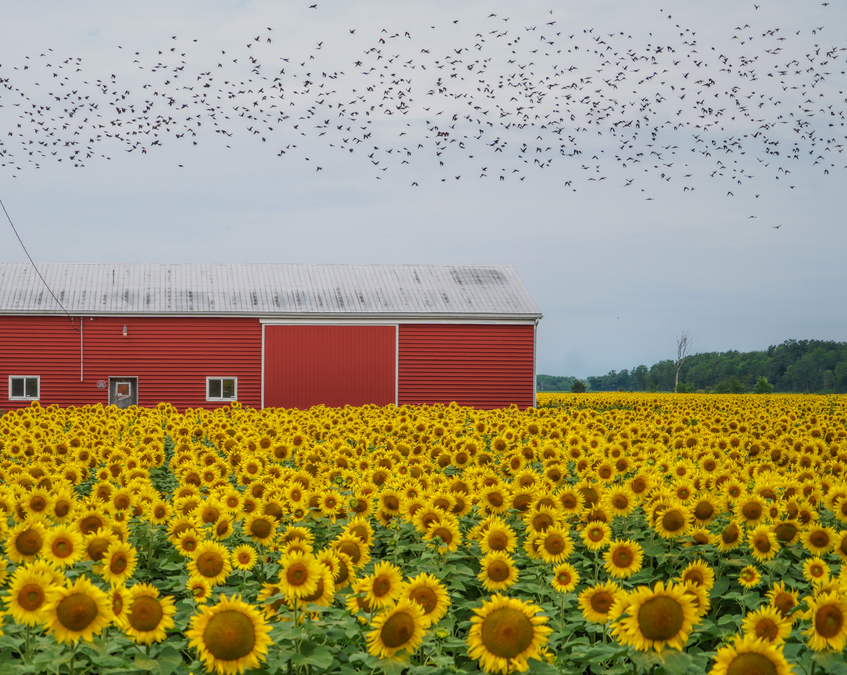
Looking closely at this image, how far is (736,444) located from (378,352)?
2003 cm

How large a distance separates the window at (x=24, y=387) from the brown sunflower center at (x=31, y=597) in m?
27.7

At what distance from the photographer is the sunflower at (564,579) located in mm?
5094

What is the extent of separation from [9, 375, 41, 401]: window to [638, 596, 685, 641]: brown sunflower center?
2934cm

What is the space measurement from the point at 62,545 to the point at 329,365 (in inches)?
975

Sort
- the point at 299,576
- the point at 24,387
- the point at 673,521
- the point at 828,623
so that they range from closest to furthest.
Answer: the point at 828,623 → the point at 299,576 → the point at 673,521 → the point at 24,387

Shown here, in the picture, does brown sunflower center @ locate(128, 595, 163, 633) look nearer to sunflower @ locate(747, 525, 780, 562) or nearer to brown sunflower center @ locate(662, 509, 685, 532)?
brown sunflower center @ locate(662, 509, 685, 532)

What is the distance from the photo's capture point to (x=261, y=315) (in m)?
29.6

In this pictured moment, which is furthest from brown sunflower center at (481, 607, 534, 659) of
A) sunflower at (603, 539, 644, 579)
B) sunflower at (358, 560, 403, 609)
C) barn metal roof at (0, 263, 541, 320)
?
barn metal roof at (0, 263, 541, 320)

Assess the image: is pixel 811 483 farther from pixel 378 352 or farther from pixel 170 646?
pixel 378 352

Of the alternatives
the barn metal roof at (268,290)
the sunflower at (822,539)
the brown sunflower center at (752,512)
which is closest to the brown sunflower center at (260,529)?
the brown sunflower center at (752,512)

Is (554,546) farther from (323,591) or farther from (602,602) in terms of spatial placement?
(323,591)

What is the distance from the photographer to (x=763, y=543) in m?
5.96

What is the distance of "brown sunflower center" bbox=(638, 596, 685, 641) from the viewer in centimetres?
350

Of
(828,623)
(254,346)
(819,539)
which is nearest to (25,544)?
(828,623)
